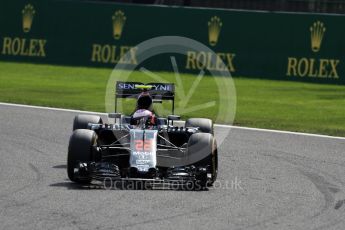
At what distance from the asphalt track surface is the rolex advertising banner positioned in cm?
1047

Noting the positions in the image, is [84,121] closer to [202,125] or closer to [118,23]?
[202,125]

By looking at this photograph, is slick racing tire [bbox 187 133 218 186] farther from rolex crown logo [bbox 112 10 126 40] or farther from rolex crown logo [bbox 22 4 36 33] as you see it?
rolex crown logo [bbox 22 4 36 33]

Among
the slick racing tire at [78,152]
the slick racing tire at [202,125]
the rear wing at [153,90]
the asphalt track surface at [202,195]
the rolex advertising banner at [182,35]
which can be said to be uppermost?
the rolex advertising banner at [182,35]

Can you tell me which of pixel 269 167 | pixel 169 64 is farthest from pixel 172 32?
pixel 269 167

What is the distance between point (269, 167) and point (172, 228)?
187 inches

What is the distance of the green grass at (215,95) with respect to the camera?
2000 cm

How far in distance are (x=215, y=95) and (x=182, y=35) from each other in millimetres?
4283

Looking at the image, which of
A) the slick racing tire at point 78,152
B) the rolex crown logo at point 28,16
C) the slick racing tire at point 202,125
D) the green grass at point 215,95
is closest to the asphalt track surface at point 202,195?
the slick racing tire at point 78,152

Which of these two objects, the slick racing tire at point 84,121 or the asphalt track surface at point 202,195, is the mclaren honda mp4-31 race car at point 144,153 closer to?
the asphalt track surface at point 202,195

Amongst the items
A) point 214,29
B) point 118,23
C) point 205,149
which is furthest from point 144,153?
point 118,23

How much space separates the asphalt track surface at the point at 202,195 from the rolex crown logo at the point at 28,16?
13952 mm

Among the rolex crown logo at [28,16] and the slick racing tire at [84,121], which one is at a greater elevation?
the rolex crown logo at [28,16]

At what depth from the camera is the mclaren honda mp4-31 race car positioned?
11688mm

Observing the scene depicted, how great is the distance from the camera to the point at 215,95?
24422mm
